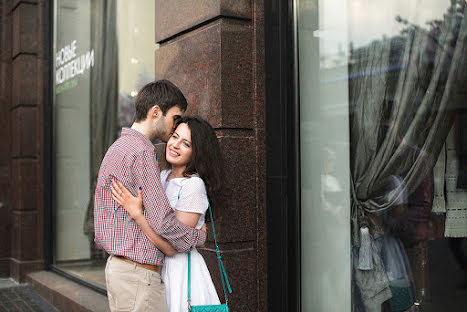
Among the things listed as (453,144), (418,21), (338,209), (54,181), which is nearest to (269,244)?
(338,209)

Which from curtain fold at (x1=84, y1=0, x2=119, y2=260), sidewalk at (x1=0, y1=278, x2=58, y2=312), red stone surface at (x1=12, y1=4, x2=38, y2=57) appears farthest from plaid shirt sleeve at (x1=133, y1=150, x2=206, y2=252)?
red stone surface at (x1=12, y1=4, x2=38, y2=57)

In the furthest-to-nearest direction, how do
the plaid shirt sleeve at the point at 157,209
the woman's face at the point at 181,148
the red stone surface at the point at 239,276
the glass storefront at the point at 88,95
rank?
the glass storefront at the point at 88,95
the red stone surface at the point at 239,276
the woman's face at the point at 181,148
the plaid shirt sleeve at the point at 157,209

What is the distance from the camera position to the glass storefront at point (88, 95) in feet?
20.7


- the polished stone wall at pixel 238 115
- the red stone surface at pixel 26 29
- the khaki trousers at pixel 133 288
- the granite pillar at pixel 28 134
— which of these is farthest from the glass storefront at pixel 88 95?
the khaki trousers at pixel 133 288

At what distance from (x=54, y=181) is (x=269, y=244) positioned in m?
4.98

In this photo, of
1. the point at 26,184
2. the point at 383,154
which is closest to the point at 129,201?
the point at 383,154

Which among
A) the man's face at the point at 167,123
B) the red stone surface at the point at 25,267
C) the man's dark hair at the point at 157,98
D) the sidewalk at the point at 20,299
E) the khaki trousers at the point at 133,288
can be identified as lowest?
the sidewalk at the point at 20,299

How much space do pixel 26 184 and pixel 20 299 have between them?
1739mm

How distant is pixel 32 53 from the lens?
8.43 meters

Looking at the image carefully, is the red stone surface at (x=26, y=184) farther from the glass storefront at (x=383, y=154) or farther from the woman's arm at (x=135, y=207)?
the woman's arm at (x=135, y=207)

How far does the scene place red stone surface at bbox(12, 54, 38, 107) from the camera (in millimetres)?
8297

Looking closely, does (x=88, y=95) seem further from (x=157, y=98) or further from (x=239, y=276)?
(x=157, y=98)

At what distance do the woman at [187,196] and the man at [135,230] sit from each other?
54 mm

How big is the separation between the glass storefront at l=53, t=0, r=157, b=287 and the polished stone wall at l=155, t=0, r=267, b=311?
178 cm
